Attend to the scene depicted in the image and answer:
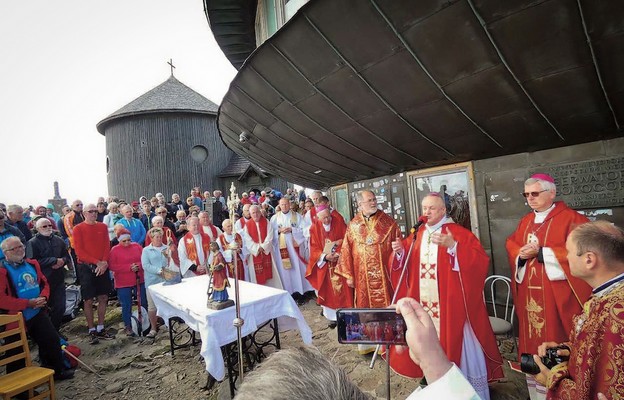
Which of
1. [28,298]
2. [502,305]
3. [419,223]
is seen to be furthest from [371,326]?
[28,298]

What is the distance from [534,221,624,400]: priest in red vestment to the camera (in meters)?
1.44

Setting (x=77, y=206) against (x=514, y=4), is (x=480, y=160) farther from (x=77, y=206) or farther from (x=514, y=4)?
(x=77, y=206)

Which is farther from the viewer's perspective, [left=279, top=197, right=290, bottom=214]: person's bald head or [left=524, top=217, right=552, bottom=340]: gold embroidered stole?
[left=279, top=197, right=290, bottom=214]: person's bald head

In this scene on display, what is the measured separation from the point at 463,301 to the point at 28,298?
5.38 metres

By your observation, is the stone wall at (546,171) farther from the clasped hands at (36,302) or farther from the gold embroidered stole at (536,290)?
the clasped hands at (36,302)

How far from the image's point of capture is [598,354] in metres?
1.51

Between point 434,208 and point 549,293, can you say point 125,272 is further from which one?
point 549,293

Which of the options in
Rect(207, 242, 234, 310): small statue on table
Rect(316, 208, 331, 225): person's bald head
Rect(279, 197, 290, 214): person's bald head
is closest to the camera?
Rect(207, 242, 234, 310): small statue on table

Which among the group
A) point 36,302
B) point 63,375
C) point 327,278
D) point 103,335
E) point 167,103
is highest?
point 167,103

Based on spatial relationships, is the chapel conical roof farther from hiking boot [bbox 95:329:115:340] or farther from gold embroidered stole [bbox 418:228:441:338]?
gold embroidered stole [bbox 418:228:441:338]

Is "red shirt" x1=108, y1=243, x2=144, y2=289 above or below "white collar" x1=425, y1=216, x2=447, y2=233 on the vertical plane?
below

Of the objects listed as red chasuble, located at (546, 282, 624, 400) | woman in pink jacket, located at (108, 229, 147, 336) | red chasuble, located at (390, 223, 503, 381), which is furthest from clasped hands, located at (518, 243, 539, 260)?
woman in pink jacket, located at (108, 229, 147, 336)

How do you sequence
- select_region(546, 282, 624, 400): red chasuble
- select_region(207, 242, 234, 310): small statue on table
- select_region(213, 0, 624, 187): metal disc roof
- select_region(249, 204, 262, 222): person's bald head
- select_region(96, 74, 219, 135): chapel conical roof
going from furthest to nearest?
select_region(96, 74, 219, 135): chapel conical roof → select_region(249, 204, 262, 222): person's bald head → select_region(207, 242, 234, 310): small statue on table → select_region(213, 0, 624, 187): metal disc roof → select_region(546, 282, 624, 400): red chasuble

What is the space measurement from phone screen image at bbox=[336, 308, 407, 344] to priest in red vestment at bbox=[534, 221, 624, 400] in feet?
3.06
